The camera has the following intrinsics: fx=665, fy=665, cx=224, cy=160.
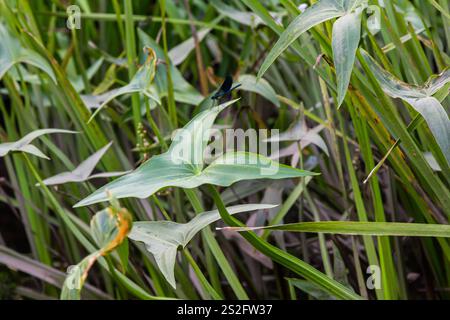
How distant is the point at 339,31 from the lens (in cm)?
49

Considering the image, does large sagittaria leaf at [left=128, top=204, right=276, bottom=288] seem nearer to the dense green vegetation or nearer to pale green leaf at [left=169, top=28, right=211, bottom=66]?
the dense green vegetation

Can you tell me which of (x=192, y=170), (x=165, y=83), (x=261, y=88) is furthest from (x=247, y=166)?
(x=165, y=83)

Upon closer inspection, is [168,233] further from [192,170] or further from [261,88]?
[261,88]

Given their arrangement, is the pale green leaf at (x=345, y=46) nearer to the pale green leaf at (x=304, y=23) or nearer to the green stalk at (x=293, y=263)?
the pale green leaf at (x=304, y=23)

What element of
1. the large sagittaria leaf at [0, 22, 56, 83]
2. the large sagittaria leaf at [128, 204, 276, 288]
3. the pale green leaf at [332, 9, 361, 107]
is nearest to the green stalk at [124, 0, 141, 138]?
the large sagittaria leaf at [0, 22, 56, 83]

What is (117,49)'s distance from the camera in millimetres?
1290

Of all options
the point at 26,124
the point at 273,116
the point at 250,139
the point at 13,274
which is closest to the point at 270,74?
the point at 273,116

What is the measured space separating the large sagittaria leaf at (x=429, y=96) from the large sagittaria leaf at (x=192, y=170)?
111 millimetres

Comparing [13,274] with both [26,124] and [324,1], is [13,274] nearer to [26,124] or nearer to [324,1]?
[26,124]

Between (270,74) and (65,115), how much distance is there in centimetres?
33

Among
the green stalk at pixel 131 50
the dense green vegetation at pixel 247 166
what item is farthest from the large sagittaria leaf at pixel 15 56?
the green stalk at pixel 131 50

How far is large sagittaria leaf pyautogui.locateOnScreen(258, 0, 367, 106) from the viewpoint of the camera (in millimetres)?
460
